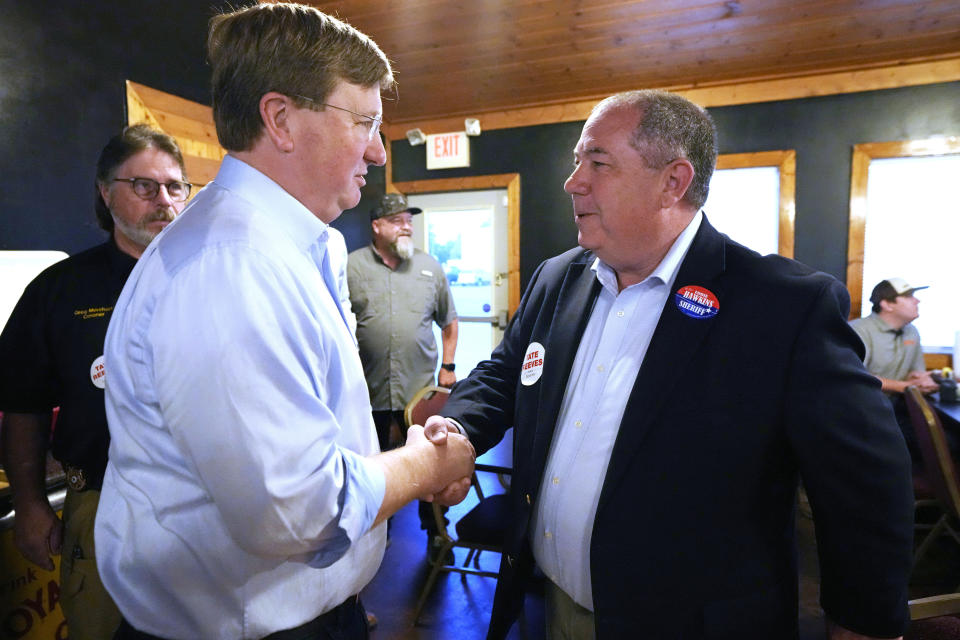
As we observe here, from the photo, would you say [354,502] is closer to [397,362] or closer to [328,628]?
[328,628]

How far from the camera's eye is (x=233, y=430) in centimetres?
69

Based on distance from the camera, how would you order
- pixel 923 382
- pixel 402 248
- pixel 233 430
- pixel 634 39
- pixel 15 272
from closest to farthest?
pixel 233 430 → pixel 15 272 → pixel 923 382 → pixel 402 248 → pixel 634 39

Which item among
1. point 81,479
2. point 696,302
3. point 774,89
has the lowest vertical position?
point 81,479

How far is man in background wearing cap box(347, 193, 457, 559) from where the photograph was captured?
3688 mm

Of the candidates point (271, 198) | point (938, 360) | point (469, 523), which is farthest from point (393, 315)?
point (938, 360)

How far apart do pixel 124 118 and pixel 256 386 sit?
2742 millimetres

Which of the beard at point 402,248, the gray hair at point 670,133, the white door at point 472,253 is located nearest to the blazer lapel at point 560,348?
the gray hair at point 670,133

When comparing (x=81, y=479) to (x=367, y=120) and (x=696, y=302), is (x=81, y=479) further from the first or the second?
(x=696, y=302)

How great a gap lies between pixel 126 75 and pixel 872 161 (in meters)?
5.45

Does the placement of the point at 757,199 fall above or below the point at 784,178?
below

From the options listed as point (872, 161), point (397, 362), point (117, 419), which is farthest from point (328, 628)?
point (872, 161)

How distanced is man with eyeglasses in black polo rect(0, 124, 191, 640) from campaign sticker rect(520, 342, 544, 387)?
1.15 m

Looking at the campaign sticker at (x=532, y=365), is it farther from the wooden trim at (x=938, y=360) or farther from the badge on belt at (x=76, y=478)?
the wooden trim at (x=938, y=360)

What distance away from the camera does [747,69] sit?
4.49 m
